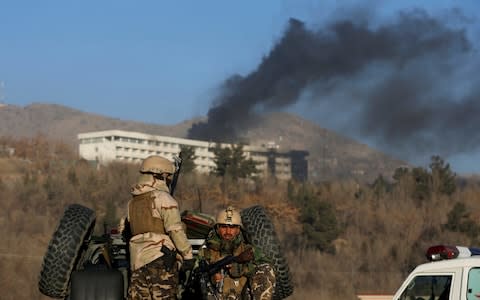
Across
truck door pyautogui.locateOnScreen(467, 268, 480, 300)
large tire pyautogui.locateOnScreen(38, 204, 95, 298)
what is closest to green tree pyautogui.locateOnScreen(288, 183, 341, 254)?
large tire pyautogui.locateOnScreen(38, 204, 95, 298)

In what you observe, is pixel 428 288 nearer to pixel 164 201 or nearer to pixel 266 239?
pixel 164 201

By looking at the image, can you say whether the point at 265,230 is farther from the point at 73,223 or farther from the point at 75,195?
the point at 75,195

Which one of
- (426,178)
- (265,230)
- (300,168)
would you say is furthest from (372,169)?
(265,230)

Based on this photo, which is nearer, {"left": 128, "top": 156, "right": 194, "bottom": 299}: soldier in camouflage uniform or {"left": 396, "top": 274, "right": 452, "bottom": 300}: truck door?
{"left": 396, "top": 274, "right": 452, "bottom": 300}: truck door

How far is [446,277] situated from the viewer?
9.48 meters

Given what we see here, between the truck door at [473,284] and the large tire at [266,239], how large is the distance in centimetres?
357

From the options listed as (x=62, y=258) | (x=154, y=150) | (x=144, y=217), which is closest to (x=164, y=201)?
(x=144, y=217)

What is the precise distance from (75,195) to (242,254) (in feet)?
179

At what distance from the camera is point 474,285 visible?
9.16 meters

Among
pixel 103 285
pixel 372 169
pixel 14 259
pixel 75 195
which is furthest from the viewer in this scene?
pixel 372 169

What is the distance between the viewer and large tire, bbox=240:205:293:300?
1236 cm

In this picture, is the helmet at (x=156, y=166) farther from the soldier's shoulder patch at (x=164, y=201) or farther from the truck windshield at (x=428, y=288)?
the truck windshield at (x=428, y=288)

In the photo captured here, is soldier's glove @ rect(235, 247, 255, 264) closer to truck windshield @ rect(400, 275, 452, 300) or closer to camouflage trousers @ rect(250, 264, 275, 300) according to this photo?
camouflage trousers @ rect(250, 264, 275, 300)

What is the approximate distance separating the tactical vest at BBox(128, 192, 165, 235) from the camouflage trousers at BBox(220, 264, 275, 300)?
3.16 ft
